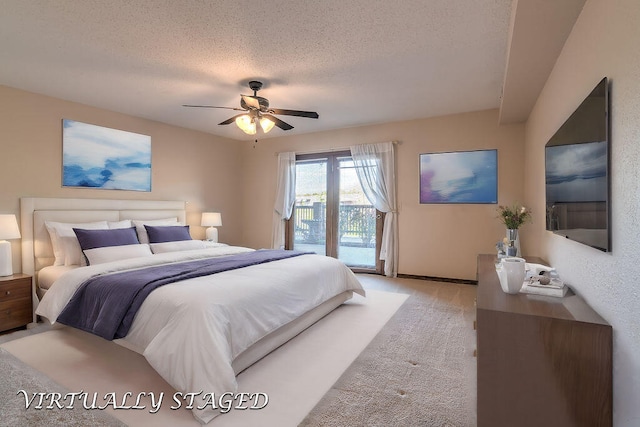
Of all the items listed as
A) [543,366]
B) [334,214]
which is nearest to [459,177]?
[334,214]

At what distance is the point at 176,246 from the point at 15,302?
61.5 inches

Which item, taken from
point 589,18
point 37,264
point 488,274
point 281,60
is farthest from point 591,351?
point 37,264

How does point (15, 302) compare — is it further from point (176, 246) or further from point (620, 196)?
point (620, 196)

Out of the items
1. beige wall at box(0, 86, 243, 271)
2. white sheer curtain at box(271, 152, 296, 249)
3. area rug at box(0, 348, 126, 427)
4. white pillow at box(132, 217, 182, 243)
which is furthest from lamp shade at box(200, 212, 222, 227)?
area rug at box(0, 348, 126, 427)

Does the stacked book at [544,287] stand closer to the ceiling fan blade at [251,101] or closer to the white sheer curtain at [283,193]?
the ceiling fan blade at [251,101]

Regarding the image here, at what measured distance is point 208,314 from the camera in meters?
1.94

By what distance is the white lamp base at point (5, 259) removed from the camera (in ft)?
10.1

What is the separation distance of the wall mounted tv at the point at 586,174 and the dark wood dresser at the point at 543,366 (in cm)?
38

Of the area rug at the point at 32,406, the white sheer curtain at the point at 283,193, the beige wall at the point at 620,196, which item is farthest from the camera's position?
the white sheer curtain at the point at 283,193

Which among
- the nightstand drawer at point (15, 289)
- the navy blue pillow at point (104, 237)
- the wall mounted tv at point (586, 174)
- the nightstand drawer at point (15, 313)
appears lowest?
the nightstand drawer at point (15, 313)

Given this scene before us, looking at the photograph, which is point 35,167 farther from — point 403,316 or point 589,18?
point 589,18

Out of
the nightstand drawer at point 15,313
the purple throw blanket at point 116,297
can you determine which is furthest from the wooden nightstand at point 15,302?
the purple throw blanket at point 116,297

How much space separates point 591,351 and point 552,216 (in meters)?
1.33

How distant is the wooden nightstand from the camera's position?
2959 mm
